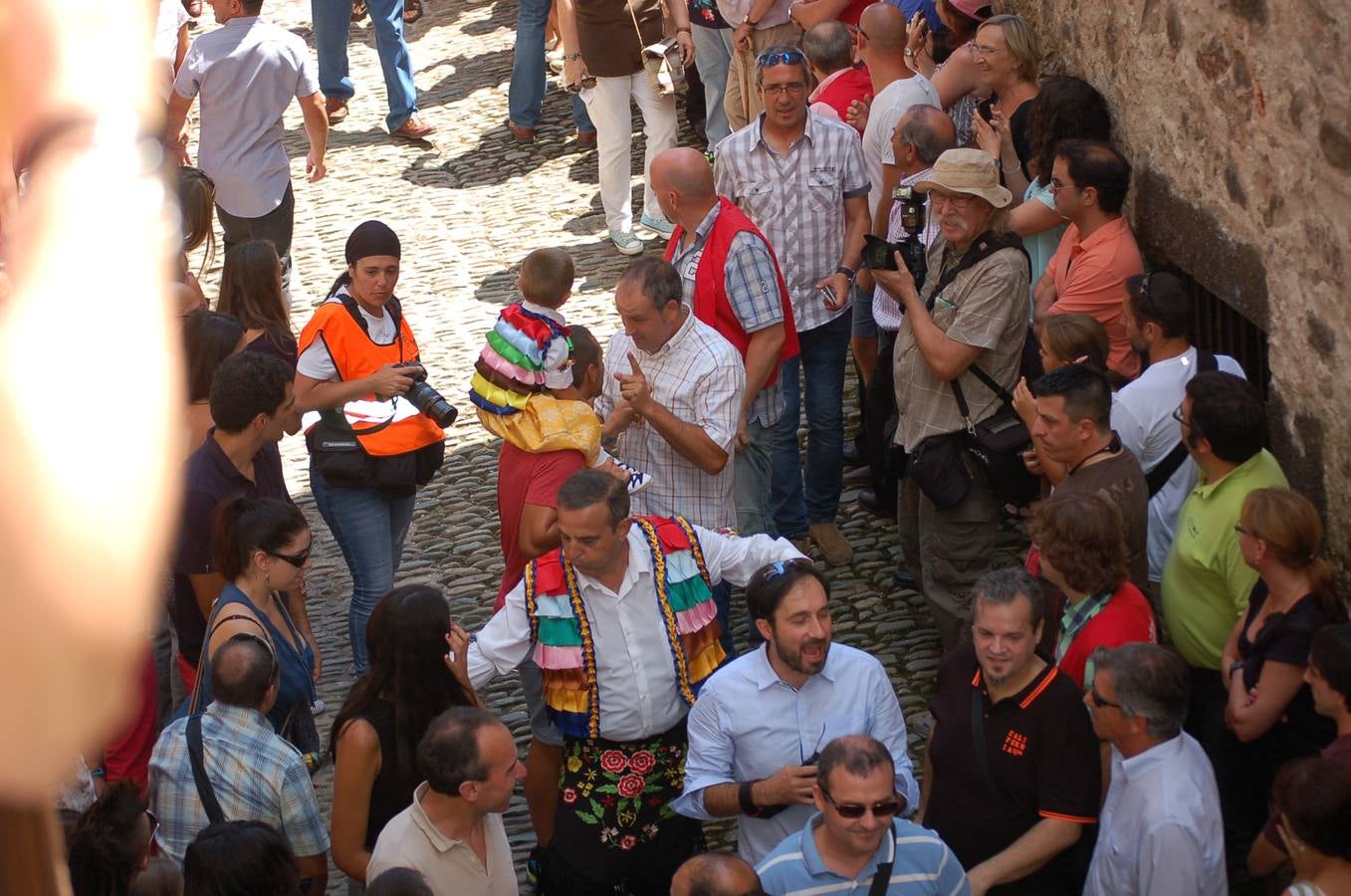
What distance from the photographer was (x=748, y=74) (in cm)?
960

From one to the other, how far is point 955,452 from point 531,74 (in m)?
7.35

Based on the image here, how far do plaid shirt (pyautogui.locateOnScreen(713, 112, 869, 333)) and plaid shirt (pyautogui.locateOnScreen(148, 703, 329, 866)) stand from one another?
3.41 m

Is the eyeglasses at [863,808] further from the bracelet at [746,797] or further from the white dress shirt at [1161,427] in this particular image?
the white dress shirt at [1161,427]

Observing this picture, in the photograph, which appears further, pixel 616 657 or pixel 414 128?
pixel 414 128

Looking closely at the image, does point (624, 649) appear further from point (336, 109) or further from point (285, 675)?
point (336, 109)

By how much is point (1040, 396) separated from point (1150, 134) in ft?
6.21

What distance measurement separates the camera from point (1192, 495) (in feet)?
15.7

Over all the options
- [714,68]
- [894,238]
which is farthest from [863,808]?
[714,68]

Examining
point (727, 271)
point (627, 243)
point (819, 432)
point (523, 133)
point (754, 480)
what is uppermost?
point (727, 271)

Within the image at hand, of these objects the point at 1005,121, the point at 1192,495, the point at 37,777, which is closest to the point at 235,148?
the point at 1005,121

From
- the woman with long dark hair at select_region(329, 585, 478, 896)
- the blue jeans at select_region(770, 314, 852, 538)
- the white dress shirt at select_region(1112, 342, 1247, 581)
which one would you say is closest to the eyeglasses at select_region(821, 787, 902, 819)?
the woman with long dark hair at select_region(329, 585, 478, 896)

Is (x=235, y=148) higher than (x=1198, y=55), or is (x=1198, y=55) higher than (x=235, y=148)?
(x=1198, y=55)

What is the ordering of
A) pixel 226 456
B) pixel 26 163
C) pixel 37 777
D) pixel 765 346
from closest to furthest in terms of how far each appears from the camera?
1. pixel 37 777
2. pixel 226 456
3. pixel 765 346
4. pixel 26 163

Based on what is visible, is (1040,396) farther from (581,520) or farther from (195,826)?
(195,826)
